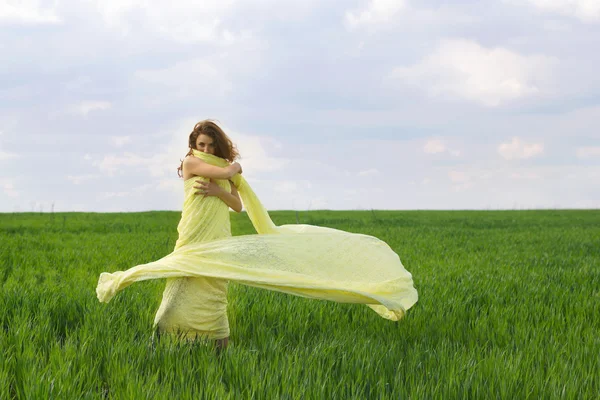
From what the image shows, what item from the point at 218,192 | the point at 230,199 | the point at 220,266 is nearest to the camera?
the point at 220,266

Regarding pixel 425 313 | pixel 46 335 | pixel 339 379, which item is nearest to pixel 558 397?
pixel 339 379

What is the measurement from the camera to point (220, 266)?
443cm

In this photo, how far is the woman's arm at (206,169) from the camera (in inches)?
176

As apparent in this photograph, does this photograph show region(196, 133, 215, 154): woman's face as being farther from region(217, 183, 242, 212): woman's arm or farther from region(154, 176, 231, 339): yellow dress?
region(217, 183, 242, 212): woman's arm

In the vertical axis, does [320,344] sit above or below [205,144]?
below

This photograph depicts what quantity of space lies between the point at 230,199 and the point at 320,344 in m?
1.47

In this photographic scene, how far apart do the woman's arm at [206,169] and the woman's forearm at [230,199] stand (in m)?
0.15

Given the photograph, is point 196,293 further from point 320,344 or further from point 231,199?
point 320,344

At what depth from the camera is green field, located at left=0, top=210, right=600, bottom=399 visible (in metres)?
3.55

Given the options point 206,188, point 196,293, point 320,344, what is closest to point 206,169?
point 206,188

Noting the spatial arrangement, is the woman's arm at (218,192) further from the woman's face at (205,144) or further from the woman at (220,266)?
the woman's face at (205,144)

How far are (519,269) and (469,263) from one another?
99cm

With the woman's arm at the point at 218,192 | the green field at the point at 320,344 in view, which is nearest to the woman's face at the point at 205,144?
the woman's arm at the point at 218,192

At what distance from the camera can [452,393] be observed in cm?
351
